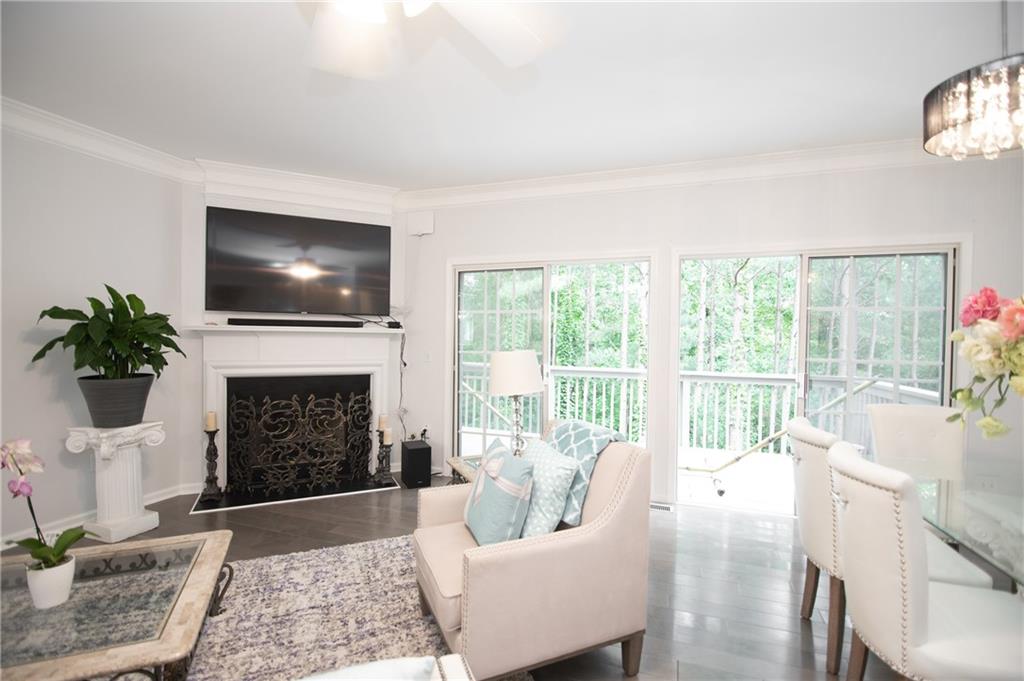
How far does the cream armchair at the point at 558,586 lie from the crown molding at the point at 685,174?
2.60 meters

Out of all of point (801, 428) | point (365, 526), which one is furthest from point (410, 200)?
point (801, 428)

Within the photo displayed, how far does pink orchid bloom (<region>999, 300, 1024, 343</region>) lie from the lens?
4.35 ft

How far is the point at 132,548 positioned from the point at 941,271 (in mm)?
4881

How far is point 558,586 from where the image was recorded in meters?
1.66

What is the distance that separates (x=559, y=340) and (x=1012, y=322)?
342cm

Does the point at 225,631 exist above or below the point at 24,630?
below

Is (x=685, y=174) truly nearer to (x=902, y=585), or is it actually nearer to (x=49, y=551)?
(x=902, y=585)

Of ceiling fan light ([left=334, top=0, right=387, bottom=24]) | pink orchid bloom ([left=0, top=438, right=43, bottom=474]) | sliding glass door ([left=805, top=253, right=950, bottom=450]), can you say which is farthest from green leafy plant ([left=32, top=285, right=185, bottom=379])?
sliding glass door ([left=805, top=253, right=950, bottom=450])

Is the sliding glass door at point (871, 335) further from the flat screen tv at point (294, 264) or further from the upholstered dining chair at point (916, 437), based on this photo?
the flat screen tv at point (294, 264)

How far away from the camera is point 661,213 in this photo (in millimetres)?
3754

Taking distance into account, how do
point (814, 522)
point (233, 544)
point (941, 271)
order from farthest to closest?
point (941, 271)
point (233, 544)
point (814, 522)

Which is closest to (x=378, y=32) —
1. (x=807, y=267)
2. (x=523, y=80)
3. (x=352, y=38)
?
(x=352, y=38)

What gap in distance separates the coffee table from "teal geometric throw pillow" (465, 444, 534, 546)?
994 mm

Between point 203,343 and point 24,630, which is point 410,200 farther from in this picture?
point 24,630
